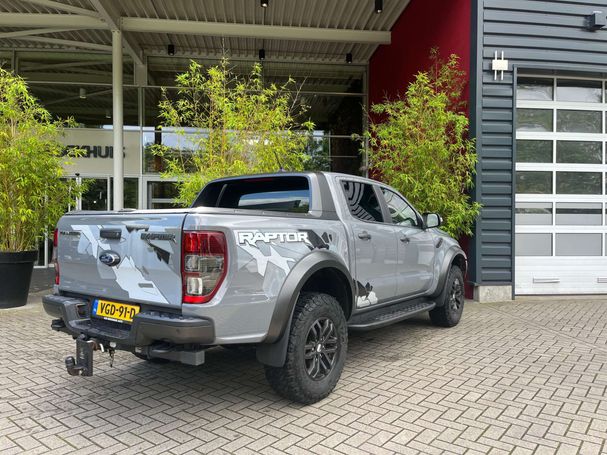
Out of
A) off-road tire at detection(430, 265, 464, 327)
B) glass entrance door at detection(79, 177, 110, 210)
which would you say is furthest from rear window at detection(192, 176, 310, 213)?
glass entrance door at detection(79, 177, 110, 210)

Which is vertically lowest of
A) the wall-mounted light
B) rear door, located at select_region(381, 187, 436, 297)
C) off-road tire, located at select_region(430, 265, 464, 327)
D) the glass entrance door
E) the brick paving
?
the brick paving

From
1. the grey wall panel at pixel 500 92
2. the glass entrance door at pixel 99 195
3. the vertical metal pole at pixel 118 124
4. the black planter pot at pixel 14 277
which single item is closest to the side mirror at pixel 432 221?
the grey wall panel at pixel 500 92

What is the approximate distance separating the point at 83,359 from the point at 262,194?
207 centimetres

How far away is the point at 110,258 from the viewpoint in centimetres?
305

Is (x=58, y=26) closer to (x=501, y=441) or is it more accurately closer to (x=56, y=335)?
(x=56, y=335)

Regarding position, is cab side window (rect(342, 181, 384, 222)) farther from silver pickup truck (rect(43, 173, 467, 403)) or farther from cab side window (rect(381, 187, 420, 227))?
cab side window (rect(381, 187, 420, 227))

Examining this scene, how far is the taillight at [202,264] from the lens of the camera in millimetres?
2682

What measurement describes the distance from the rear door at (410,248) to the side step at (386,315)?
0.46 ft

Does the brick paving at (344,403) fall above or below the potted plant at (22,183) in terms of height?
below

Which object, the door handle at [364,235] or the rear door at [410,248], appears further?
the rear door at [410,248]

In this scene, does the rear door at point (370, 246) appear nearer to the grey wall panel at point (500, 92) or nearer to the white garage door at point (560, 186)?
the grey wall panel at point (500, 92)

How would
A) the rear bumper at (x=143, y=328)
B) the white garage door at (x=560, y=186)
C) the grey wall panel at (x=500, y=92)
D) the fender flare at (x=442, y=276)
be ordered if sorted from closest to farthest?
the rear bumper at (x=143, y=328) → the fender flare at (x=442, y=276) → the grey wall panel at (x=500, y=92) → the white garage door at (x=560, y=186)

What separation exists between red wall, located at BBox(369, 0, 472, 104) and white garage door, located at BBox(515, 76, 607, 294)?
1.44 meters

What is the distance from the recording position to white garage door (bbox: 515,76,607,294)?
8.08 meters
